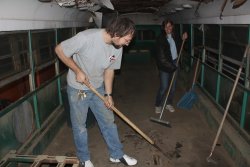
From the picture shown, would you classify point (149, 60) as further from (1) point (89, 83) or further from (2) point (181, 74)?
(1) point (89, 83)

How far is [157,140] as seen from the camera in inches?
207

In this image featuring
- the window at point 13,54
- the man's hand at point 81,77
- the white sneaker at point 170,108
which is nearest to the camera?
the man's hand at point 81,77

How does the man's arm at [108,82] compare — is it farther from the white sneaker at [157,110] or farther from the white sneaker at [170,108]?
the white sneaker at [170,108]

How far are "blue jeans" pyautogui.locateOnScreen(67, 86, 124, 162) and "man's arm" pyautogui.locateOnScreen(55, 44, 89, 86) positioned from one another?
0.32m

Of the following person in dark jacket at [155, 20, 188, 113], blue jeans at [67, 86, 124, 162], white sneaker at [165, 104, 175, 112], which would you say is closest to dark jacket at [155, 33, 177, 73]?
person in dark jacket at [155, 20, 188, 113]

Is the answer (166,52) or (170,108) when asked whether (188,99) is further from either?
(166,52)

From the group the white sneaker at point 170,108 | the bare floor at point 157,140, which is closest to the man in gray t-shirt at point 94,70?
the bare floor at point 157,140

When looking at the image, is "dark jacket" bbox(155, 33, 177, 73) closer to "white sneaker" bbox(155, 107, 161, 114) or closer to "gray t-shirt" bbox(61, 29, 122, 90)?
"white sneaker" bbox(155, 107, 161, 114)

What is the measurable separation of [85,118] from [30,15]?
73.9 inches

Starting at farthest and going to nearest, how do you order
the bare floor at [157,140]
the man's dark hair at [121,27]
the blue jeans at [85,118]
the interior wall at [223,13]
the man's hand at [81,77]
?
the bare floor at [157,140] < the interior wall at [223,13] < the blue jeans at [85,118] < the man's hand at [81,77] < the man's dark hair at [121,27]

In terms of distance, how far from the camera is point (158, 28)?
14297 mm

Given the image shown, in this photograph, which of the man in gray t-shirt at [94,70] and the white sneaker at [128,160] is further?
the white sneaker at [128,160]

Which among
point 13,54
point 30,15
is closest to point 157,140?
point 13,54

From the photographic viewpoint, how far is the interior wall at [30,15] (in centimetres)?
331
